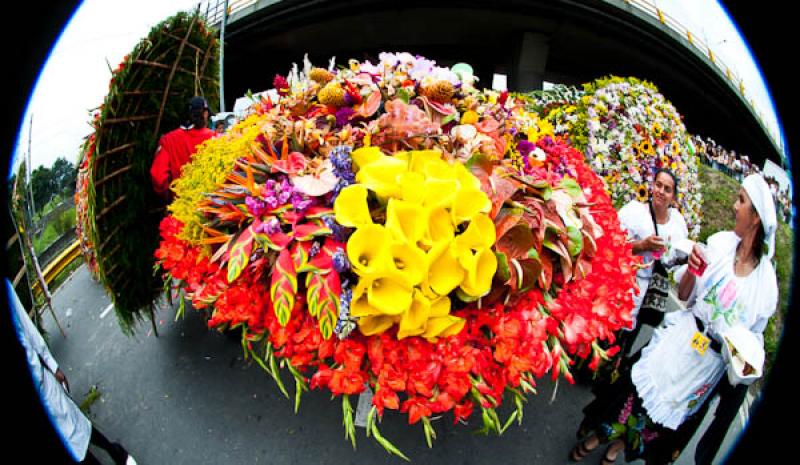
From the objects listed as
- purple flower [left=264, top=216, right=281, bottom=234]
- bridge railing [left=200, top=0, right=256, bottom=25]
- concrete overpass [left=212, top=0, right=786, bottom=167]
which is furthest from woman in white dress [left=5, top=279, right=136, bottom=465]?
concrete overpass [left=212, top=0, right=786, bottom=167]

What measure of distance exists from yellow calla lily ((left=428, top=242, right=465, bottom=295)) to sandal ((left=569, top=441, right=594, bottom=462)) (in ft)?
4.54

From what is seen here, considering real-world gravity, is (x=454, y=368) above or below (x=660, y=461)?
above

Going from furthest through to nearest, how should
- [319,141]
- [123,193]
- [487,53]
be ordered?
1. [487,53]
2. [123,193]
3. [319,141]

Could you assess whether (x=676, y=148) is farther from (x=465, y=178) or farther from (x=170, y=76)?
(x=170, y=76)

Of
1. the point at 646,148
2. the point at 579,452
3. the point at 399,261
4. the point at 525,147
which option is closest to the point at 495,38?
the point at 525,147

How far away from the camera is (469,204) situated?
104 centimetres

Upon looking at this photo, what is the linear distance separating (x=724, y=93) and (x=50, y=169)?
243 centimetres

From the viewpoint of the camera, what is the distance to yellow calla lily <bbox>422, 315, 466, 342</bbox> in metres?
1.01

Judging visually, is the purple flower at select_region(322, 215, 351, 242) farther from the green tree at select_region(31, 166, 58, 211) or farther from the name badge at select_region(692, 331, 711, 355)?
the name badge at select_region(692, 331, 711, 355)

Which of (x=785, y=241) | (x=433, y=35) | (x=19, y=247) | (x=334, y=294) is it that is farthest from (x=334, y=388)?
(x=433, y=35)

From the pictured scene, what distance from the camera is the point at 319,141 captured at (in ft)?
4.50

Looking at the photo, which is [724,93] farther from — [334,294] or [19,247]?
[19,247]

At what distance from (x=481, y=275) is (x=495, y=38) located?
1.76 meters

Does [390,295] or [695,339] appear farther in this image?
[695,339]
